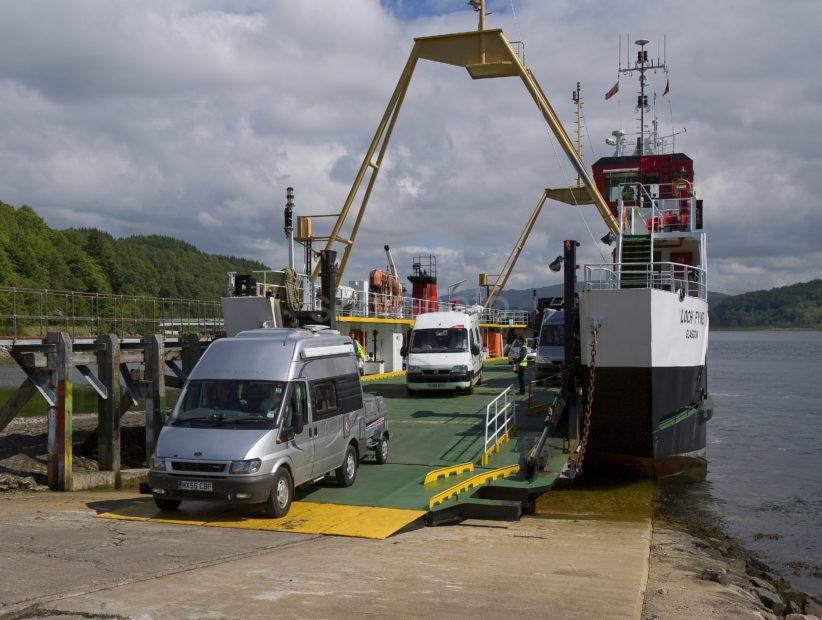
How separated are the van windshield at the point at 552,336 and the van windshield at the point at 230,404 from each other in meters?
15.6

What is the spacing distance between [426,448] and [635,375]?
4.28 m

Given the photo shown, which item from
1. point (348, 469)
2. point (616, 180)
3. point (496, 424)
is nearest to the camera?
point (348, 469)

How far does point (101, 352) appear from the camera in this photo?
50.3 feet

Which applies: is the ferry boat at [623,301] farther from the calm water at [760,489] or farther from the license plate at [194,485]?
the license plate at [194,485]

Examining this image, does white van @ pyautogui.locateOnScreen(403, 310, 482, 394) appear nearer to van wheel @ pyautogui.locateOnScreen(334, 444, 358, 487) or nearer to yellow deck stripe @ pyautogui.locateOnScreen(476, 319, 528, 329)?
van wheel @ pyautogui.locateOnScreen(334, 444, 358, 487)

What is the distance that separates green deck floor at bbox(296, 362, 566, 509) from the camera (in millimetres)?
Answer: 12133

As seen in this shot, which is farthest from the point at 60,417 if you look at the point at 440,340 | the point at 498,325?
the point at 498,325

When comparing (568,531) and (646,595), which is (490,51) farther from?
(646,595)

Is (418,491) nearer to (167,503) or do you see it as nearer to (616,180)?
(167,503)

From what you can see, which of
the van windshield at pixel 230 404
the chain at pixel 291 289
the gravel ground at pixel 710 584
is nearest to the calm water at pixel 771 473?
the gravel ground at pixel 710 584

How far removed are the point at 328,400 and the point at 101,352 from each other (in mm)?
5772

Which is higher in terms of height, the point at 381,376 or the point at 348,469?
the point at 381,376

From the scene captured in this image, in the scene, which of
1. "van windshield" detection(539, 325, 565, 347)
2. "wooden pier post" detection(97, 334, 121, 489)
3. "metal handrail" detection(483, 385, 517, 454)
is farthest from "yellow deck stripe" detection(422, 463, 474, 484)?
"van windshield" detection(539, 325, 565, 347)

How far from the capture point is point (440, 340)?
933 inches
